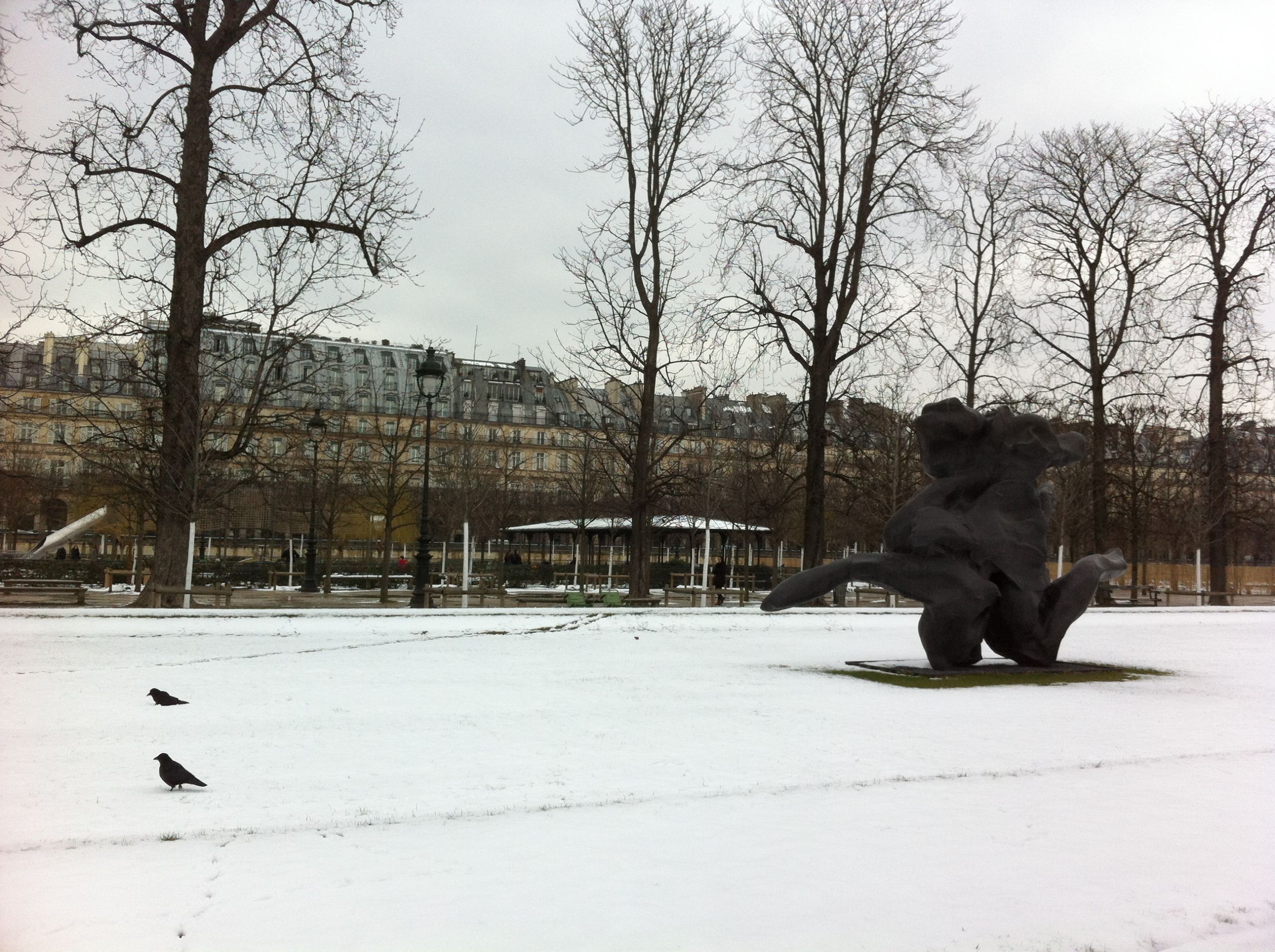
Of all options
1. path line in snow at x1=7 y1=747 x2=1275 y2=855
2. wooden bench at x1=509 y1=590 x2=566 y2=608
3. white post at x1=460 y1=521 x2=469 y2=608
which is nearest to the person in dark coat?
wooden bench at x1=509 y1=590 x2=566 y2=608

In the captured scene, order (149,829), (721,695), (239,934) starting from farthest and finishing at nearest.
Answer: (721,695), (149,829), (239,934)

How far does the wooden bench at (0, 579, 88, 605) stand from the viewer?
69.9 ft

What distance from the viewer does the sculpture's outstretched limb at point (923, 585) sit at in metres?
11.8

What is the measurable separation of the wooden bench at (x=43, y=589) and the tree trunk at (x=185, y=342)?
2.59 m

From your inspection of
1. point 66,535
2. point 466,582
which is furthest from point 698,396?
point 66,535

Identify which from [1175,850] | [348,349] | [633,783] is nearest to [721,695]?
[633,783]

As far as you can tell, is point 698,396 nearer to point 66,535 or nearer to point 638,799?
point 66,535

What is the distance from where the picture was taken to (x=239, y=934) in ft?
13.6

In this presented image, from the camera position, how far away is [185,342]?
19156 millimetres

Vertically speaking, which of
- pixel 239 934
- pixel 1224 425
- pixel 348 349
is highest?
pixel 348 349

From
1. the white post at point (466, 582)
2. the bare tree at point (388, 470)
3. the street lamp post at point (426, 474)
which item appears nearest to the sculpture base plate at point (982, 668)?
the street lamp post at point (426, 474)

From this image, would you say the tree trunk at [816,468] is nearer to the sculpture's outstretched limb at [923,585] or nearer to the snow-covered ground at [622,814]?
the sculpture's outstretched limb at [923,585]

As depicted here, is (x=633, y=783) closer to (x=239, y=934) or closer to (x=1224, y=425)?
(x=239, y=934)

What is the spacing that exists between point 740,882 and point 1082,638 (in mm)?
16305
